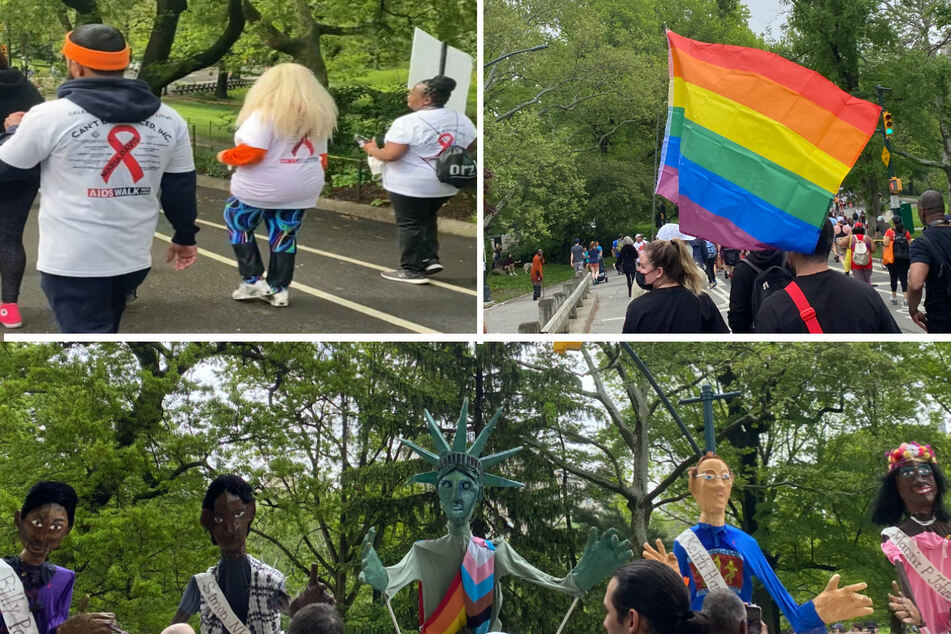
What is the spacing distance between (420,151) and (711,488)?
3.96m

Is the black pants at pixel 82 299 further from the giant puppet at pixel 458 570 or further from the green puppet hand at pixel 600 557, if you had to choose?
the green puppet hand at pixel 600 557

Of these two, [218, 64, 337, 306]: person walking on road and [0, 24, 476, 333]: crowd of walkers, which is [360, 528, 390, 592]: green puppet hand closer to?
[0, 24, 476, 333]: crowd of walkers

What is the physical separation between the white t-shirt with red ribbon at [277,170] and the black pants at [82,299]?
6.21 feet

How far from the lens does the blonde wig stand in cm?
847

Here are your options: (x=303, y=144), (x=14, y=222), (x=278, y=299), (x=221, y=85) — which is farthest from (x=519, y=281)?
(x=14, y=222)

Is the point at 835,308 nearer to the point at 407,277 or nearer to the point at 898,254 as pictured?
the point at 407,277

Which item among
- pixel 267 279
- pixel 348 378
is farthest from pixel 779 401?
pixel 267 279

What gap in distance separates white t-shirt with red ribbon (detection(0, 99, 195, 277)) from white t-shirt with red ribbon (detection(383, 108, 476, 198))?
2831 mm

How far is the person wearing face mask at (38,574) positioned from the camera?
5.57 metres

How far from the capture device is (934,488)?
675 cm

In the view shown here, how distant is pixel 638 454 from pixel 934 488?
11.0 meters

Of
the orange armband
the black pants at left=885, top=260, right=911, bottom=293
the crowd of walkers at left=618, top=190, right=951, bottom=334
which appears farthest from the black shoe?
the black pants at left=885, top=260, right=911, bottom=293

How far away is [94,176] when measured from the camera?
661 centimetres

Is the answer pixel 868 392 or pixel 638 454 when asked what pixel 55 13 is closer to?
pixel 638 454
